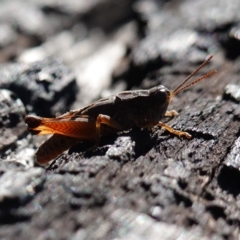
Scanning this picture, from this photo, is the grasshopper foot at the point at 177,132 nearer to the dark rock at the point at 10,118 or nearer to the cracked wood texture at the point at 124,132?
the cracked wood texture at the point at 124,132

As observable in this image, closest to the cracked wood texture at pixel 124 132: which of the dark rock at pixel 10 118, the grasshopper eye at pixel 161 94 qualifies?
the dark rock at pixel 10 118

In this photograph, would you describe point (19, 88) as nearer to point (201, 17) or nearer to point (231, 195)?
point (231, 195)

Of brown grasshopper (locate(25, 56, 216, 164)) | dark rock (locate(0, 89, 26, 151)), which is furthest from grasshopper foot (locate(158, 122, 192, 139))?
dark rock (locate(0, 89, 26, 151))

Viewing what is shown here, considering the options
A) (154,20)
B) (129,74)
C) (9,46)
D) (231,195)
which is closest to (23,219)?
(231,195)

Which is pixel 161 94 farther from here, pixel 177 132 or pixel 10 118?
pixel 10 118

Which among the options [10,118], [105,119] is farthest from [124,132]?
[10,118]

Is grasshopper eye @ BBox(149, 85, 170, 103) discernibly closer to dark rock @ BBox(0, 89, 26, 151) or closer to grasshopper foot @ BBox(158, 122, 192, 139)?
grasshopper foot @ BBox(158, 122, 192, 139)
